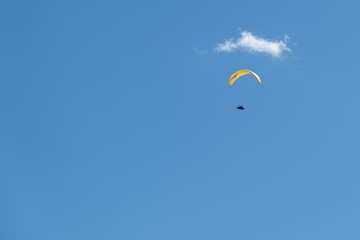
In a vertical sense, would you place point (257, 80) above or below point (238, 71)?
below

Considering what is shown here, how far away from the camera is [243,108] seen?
303 ft

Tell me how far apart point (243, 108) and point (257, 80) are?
378 inches

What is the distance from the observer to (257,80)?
275 ft

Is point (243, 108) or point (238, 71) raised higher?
point (238, 71)

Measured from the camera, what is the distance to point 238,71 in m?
92.5

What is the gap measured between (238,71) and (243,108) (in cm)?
692

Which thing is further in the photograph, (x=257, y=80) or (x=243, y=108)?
(x=243, y=108)

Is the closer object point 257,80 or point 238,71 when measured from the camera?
point 257,80

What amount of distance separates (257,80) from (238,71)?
9.14 metres
